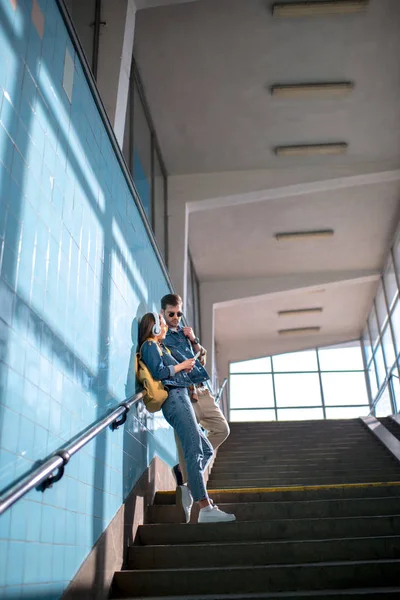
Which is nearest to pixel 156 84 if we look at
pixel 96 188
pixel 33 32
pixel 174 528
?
pixel 96 188

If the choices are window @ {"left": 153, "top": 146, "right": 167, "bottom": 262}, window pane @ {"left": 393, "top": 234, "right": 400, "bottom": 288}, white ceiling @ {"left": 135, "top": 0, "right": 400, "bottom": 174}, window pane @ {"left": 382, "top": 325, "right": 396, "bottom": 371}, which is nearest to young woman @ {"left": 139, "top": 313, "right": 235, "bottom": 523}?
window @ {"left": 153, "top": 146, "right": 167, "bottom": 262}

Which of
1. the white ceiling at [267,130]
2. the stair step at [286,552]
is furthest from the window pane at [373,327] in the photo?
the stair step at [286,552]

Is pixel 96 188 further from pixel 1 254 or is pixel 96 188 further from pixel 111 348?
pixel 1 254

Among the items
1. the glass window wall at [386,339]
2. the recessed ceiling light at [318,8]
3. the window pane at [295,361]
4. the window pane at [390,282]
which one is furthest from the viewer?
the window pane at [295,361]

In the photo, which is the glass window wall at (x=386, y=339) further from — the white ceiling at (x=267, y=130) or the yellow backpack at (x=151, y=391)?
the yellow backpack at (x=151, y=391)

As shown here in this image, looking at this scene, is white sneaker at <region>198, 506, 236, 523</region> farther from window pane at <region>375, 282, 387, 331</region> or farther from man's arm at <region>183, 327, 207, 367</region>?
window pane at <region>375, 282, 387, 331</region>

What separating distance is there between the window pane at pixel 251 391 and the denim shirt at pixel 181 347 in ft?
50.7

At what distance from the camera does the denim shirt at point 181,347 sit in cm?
504

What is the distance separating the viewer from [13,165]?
9.04ft

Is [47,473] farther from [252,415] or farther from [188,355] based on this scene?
[252,415]

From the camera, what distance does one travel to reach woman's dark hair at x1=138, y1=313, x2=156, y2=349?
508 centimetres

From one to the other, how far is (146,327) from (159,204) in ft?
17.7

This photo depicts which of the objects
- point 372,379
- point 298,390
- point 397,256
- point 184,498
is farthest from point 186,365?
point 298,390

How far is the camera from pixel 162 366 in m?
4.71
